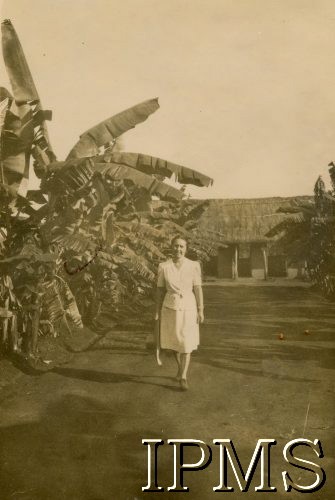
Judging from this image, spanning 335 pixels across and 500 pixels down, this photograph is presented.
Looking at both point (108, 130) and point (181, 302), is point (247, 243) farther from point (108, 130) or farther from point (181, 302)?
point (181, 302)

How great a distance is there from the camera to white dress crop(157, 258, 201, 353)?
16.2 ft

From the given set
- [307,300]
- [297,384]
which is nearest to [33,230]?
[297,384]

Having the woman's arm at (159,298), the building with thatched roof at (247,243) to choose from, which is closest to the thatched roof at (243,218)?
the building with thatched roof at (247,243)

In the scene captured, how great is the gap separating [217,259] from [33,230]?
64.0 feet

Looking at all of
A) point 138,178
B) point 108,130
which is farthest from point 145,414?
point 108,130

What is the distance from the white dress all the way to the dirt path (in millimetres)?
477

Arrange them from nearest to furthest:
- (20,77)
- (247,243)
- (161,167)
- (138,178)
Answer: (20,77) < (138,178) < (161,167) < (247,243)

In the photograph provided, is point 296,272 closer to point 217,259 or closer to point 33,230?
point 217,259

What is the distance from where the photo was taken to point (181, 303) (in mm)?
4953

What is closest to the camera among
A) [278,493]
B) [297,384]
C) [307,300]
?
[278,493]

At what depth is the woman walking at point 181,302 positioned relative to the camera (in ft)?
16.2

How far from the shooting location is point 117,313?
36.1 feet

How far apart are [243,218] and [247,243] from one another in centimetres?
166

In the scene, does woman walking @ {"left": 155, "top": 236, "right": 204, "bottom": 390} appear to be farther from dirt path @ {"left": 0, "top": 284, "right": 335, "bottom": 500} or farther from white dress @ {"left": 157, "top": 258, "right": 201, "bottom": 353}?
dirt path @ {"left": 0, "top": 284, "right": 335, "bottom": 500}
